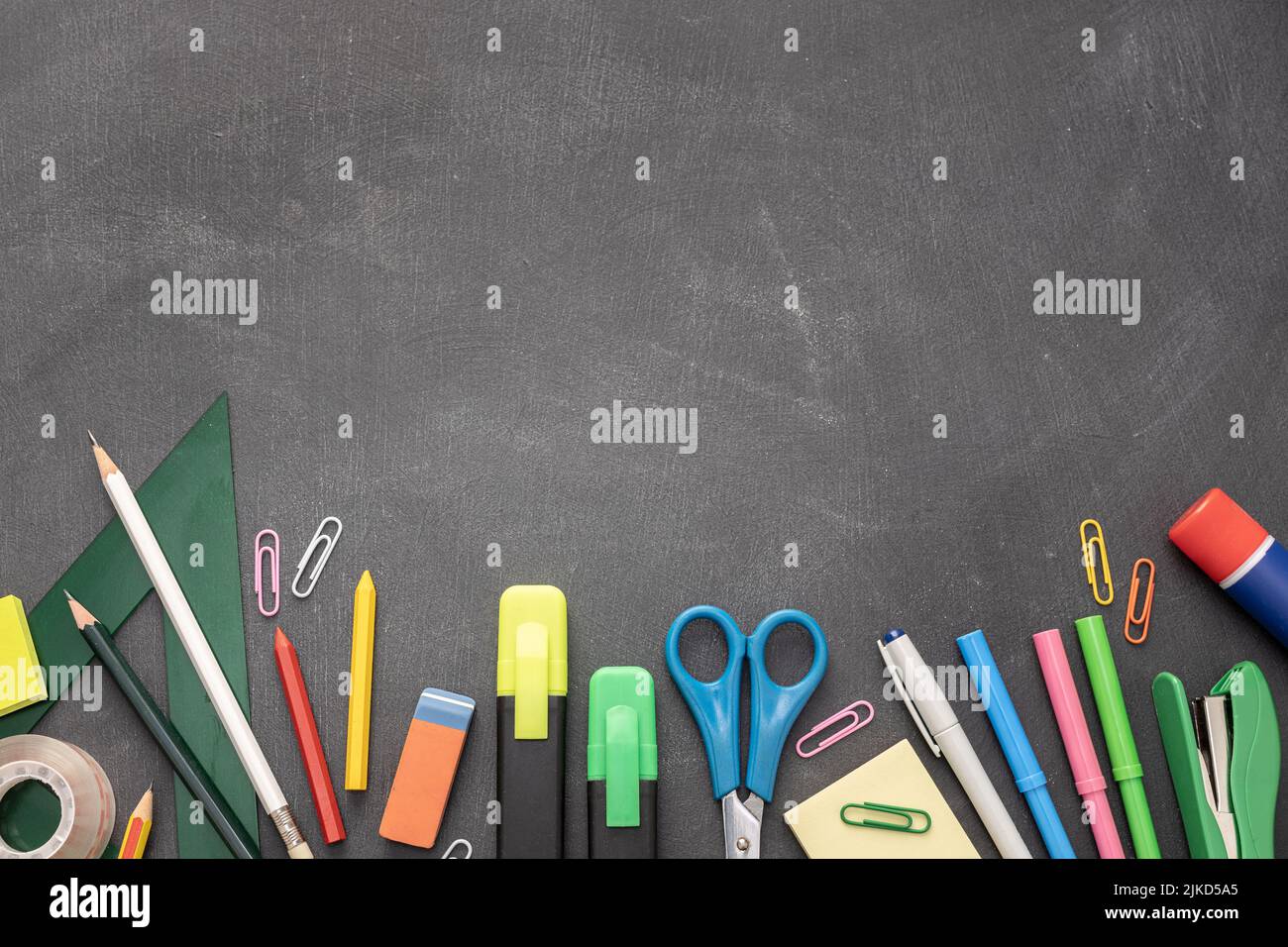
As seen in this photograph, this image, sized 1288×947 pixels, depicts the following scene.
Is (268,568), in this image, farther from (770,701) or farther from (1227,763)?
(1227,763)

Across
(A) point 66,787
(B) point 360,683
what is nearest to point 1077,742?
(B) point 360,683

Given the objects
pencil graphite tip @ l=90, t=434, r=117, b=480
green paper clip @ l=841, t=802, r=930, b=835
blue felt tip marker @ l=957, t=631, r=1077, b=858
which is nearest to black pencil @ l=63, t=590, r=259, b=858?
pencil graphite tip @ l=90, t=434, r=117, b=480

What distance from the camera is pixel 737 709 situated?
0.91 meters

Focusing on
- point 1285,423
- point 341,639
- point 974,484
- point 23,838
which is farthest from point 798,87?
point 23,838

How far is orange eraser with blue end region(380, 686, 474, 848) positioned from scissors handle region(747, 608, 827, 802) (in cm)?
25

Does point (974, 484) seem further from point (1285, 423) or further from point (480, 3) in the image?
point (480, 3)

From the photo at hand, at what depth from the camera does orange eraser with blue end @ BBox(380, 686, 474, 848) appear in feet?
2.93

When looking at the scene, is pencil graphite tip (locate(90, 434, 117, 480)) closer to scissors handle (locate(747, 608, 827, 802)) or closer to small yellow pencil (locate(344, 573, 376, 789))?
small yellow pencil (locate(344, 573, 376, 789))

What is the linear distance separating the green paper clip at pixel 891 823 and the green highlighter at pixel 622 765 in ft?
0.56

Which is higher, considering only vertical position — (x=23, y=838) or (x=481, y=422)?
(x=481, y=422)

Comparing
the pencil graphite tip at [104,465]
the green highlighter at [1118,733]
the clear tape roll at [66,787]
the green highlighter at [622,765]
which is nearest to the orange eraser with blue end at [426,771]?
the green highlighter at [622,765]
